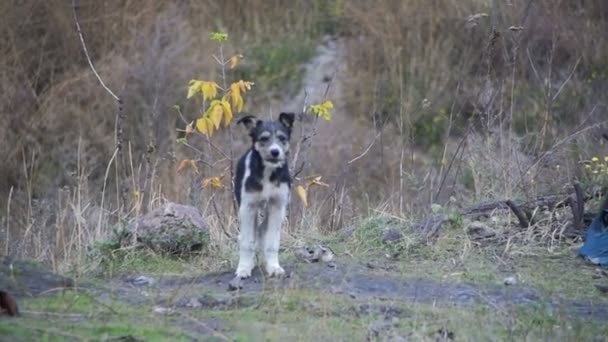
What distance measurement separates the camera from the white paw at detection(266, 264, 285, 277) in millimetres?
9305

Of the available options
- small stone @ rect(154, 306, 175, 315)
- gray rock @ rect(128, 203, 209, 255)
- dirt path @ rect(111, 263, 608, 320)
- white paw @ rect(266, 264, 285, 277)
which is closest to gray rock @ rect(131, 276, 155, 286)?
dirt path @ rect(111, 263, 608, 320)

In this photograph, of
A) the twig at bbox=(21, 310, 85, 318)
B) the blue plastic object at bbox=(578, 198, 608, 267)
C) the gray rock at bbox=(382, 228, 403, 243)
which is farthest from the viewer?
the gray rock at bbox=(382, 228, 403, 243)

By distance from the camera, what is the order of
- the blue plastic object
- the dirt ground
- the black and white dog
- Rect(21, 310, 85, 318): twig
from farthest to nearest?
1. the blue plastic object
2. the black and white dog
3. Rect(21, 310, 85, 318): twig
4. the dirt ground

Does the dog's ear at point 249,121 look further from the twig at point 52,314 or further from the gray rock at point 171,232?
the twig at point 52,314

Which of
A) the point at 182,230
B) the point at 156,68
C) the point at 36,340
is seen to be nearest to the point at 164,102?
the point at 156,68

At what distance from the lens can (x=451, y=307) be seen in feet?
27.8

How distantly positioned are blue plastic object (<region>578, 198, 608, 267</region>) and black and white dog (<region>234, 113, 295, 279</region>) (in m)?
2.93

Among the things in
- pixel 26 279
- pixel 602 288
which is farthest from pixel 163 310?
pixel 602 288

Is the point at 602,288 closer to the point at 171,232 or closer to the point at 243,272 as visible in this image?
the point at 243,272

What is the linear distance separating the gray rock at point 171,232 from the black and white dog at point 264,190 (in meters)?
1.12

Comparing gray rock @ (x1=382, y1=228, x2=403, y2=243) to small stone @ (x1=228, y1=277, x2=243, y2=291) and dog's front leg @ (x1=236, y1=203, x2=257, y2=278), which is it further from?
small stone @ (x1=228, y1=277, x2=243, y2=291)

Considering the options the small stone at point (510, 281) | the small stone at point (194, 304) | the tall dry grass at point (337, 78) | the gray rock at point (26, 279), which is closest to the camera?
the small stone at point (194, 304)

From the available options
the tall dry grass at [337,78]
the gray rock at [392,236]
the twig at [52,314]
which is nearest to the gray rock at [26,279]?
the twig at [52,314]

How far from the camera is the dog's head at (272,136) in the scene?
8.98 m
